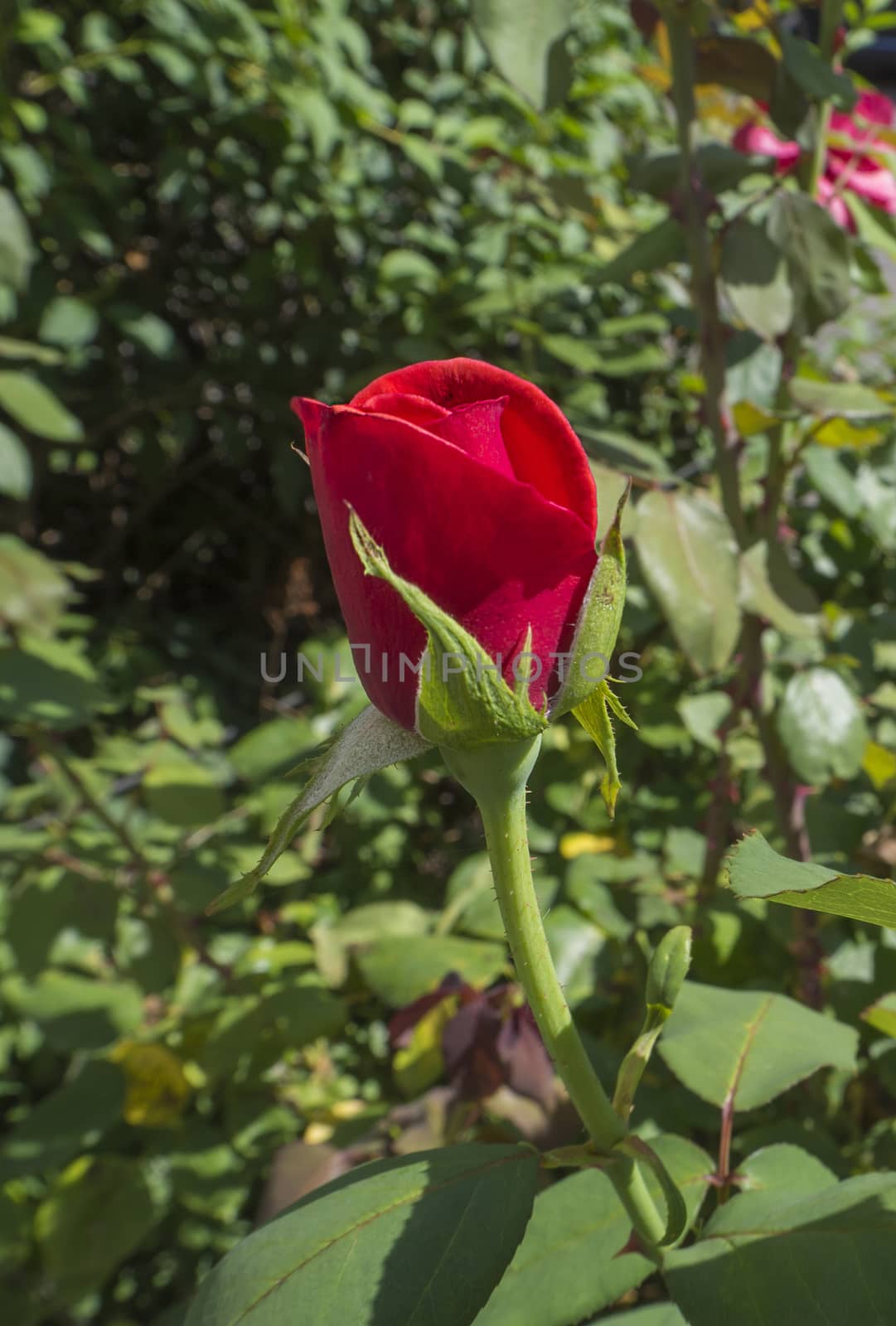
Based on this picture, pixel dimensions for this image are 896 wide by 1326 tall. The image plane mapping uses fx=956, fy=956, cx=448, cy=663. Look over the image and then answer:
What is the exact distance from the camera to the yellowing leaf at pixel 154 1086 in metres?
0.98

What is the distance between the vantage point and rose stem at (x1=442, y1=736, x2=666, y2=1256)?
1.11 feet

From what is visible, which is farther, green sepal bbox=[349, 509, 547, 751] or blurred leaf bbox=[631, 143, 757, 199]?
blurred leaf bbox=[631, 143, 757, 199]

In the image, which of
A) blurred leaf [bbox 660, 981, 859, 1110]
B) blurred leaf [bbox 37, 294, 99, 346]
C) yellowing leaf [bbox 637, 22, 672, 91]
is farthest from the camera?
blurred leaf [bbox 37, 294, 99, 346]

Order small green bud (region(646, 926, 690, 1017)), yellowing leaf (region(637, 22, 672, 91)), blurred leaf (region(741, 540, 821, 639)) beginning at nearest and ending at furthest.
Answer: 1. small green bud (region(646, 926, 690, 1017))
2. blurred leaf (region(741, 540, 821, 639))
3. yellowing leaf (region(637, 22, 672, 91))

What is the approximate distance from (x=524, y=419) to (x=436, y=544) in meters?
0.05

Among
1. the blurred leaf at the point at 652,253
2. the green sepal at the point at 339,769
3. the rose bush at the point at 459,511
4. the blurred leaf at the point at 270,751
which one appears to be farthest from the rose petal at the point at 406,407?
the blurred leaf at the point at 270,751

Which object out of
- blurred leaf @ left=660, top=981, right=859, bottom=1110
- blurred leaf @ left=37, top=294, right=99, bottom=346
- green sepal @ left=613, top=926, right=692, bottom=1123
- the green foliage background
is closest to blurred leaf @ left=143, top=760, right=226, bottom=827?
the green foliage background

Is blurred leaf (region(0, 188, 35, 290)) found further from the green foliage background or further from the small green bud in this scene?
the small green bud

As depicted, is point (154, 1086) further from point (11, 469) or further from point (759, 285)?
point (759, 285)

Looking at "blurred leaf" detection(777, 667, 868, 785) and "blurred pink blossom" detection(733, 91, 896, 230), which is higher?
"blurred pink blossom" detection(733, 91, 896, 230)

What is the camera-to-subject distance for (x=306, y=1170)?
753 millimetres

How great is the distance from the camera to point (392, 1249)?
35 centimetres

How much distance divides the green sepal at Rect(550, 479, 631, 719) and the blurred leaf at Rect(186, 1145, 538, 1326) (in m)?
0.19

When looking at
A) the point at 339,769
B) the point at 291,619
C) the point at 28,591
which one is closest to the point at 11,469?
the point at 28,591
